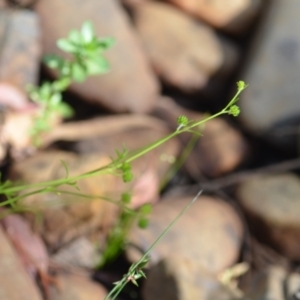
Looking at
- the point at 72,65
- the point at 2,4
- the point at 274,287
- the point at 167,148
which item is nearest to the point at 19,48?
the point at 2,4

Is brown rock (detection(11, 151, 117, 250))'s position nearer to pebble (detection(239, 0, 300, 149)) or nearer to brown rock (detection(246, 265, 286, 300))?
brown rock (detection(246, 265, 286, 300))

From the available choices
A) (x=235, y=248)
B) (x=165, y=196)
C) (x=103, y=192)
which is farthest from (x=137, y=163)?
(x=235, y=248)

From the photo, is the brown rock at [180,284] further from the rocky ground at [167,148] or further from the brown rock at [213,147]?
the brown rock at [213,147]

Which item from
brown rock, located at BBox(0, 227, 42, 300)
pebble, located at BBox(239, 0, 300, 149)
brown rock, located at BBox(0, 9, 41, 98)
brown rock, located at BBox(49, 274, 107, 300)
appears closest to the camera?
brown rock, located at BBox(0, 227, 42, 300)

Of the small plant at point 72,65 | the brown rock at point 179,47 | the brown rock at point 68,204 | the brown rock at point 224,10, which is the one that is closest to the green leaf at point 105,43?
the small plant at point 72,65

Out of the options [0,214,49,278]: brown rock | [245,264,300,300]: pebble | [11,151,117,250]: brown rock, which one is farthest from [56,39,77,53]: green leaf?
[245,264,300,300]: pebble

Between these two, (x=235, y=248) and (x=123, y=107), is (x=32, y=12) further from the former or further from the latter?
(x=235, y=248)
